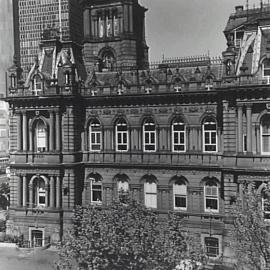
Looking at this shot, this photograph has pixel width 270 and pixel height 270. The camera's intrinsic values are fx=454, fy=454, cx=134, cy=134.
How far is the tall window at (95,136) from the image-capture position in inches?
1591

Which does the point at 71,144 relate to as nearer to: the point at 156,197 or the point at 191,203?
the point at 156,197

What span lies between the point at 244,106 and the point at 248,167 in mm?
4508

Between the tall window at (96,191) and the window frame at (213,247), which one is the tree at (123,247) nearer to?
the window frame at (213,247)

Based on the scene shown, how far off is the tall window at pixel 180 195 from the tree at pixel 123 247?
13912 millimetres

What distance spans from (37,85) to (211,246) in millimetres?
20521

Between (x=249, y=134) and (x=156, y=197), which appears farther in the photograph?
(x=156, y=197)

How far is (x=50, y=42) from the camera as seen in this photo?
43188mm

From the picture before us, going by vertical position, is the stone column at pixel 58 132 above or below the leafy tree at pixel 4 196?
above

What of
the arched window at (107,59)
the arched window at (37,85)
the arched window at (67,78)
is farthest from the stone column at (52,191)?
the arched window at (107,59)

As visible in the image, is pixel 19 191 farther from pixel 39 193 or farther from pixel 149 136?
pixel 149 136

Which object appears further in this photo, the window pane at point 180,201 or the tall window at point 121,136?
the tall window at point 121,136

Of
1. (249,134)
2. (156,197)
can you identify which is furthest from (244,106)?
(156,197)

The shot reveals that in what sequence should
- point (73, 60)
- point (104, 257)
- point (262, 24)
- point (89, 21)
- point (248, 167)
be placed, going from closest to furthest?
point (104, 257) → point (248, 167) → point (262, 24) → point (73, 60) → point (89, 21)

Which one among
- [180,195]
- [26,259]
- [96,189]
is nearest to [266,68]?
[180,195]
